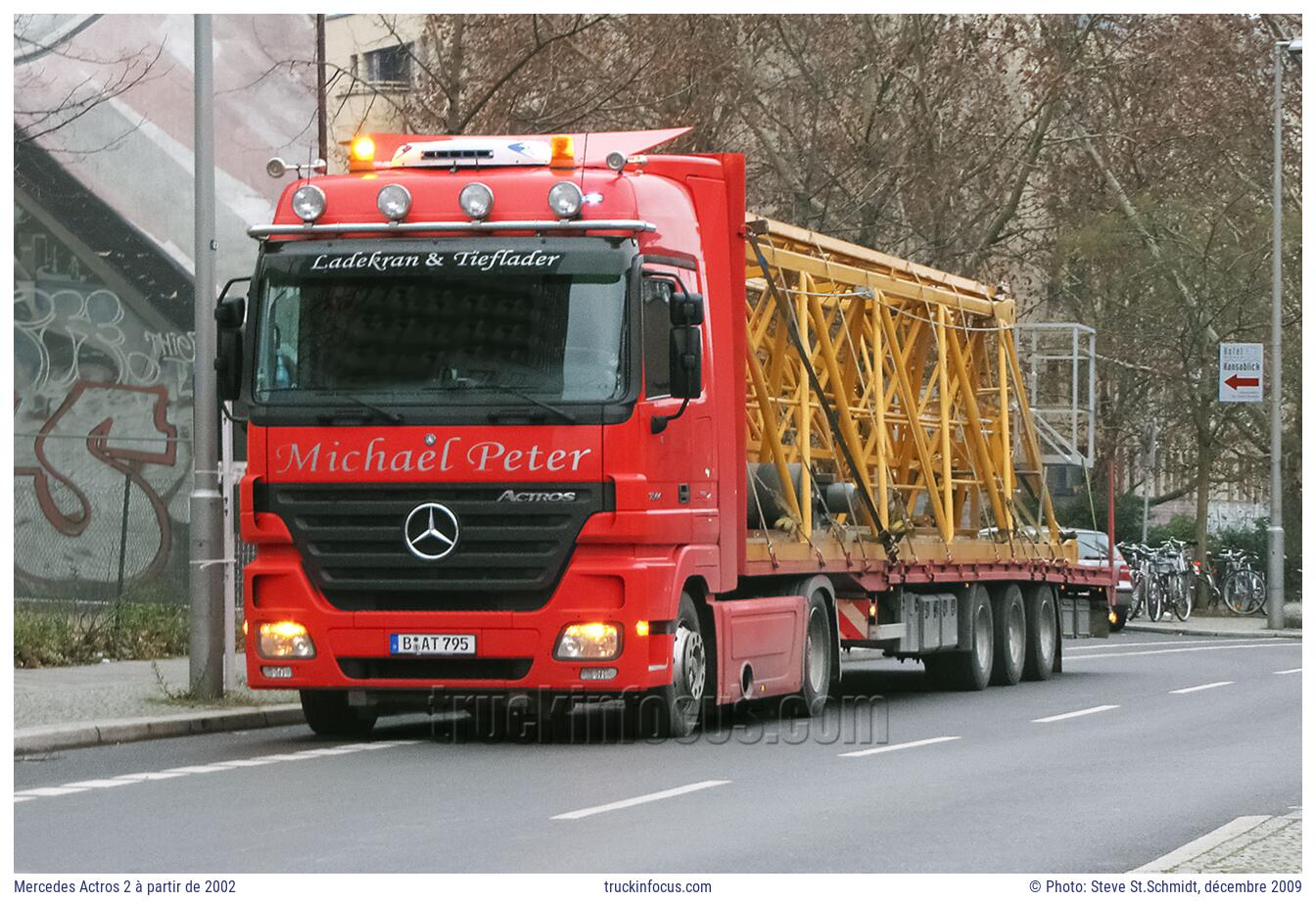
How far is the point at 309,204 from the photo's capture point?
592 inches

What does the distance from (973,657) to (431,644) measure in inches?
337

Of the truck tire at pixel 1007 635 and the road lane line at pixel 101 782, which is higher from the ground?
the truck tire at pixel 1007 635

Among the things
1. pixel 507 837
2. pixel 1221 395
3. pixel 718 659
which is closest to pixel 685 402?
pixel 718 659

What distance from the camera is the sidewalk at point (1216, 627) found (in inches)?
1451

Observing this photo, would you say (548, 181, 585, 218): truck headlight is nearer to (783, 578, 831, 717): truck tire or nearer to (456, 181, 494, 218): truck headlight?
(456, 181, 494, 218): truck headlight

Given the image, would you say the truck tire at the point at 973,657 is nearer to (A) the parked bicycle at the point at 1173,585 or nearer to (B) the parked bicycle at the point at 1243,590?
(A) the parked bicycle at the point at 1173,585

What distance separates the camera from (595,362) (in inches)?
571

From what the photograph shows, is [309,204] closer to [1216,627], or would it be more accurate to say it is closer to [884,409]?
[884,409]

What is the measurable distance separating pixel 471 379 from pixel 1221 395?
81.0ft

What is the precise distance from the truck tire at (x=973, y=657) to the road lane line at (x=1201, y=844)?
1100 cm

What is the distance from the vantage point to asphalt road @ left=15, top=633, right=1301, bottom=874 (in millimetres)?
9789

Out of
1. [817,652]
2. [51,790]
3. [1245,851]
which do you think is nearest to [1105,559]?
[817,652]

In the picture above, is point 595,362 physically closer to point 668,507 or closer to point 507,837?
point 668,507

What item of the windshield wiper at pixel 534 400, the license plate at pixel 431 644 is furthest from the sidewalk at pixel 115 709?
the windshield wiper at pixel 534 400
